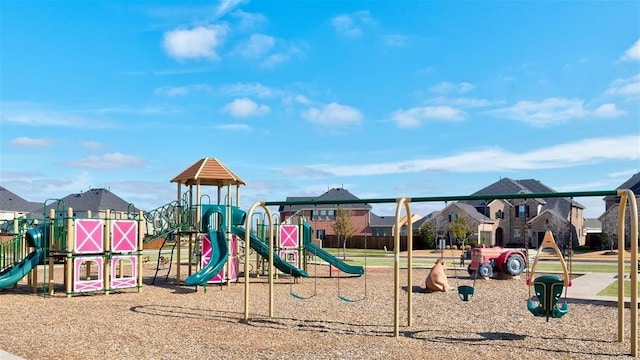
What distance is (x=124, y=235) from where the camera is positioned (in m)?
17.7

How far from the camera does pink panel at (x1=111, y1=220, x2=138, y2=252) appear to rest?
57.1ft

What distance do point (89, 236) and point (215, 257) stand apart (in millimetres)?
4092

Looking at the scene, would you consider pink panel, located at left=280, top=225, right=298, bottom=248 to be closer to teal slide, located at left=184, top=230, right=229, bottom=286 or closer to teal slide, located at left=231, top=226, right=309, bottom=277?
teal slide, located at left=231, top=226, right=309, bottom=277

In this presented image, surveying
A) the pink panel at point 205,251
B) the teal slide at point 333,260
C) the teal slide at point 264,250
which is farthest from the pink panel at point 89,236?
the teal slide at point 333,260

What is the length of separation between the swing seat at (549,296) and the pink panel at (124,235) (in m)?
12.4

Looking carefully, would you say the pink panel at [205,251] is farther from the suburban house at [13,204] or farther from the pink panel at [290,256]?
the suburban house at [13,204]

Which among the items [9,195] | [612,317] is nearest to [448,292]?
[612,317]

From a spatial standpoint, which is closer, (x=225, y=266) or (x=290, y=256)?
(x=225, y=266)

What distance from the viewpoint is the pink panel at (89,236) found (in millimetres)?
16547

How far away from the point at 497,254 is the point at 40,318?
1678 centimetres

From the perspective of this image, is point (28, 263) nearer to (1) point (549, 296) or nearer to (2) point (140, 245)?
(2) point (140, 245)

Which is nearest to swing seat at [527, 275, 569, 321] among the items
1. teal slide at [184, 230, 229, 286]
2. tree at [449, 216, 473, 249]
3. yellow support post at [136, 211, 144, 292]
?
teal slide at [184, 230, 229, 286]

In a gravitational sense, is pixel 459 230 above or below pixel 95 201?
below

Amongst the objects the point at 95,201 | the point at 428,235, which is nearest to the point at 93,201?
the point at 95,201
